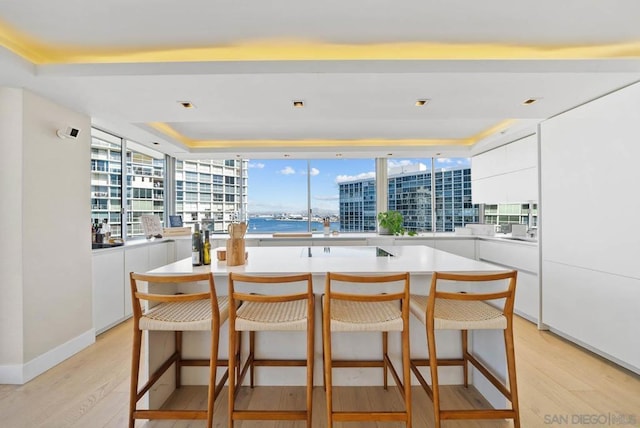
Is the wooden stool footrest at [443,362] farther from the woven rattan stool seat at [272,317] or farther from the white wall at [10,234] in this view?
the white wall at [10,234]

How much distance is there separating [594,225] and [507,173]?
1.70 m

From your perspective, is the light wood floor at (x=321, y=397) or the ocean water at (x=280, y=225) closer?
the light wood floor at (x=321, y=397)

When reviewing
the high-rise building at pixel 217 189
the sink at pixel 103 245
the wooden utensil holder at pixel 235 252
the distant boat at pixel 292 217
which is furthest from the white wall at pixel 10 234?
the distant boat at pixel 292 217

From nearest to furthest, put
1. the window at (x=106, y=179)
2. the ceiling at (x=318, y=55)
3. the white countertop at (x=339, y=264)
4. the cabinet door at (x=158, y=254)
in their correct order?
1. the ceiling at (x=318, y=55)
2. the white countertop at (x=339, y=264)
3. the window at (x=106, y=179)
4. the cabinet door at (x=158, y=254)

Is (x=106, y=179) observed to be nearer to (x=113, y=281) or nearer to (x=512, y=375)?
(x=113, y=281)

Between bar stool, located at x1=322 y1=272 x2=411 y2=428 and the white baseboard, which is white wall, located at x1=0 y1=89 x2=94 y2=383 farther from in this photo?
bar stool, located at x1=322 y1=272 x2=411 y2=428

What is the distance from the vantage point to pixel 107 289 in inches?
137

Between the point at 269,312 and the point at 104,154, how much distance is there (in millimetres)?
3625

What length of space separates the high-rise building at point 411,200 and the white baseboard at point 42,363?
13.8 feet

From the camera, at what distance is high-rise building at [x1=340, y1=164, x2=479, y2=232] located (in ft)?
19.3

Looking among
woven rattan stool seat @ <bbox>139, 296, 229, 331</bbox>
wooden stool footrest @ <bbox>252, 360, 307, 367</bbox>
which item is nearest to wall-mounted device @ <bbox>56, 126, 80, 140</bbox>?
woven rattan stool seat @ <bbox>139, 296, 229, 331</bbox>

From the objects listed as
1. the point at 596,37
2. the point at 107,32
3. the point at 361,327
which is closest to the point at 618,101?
the point at 596,37

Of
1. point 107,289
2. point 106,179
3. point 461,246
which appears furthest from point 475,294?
point 106,179

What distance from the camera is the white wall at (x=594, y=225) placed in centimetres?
251
